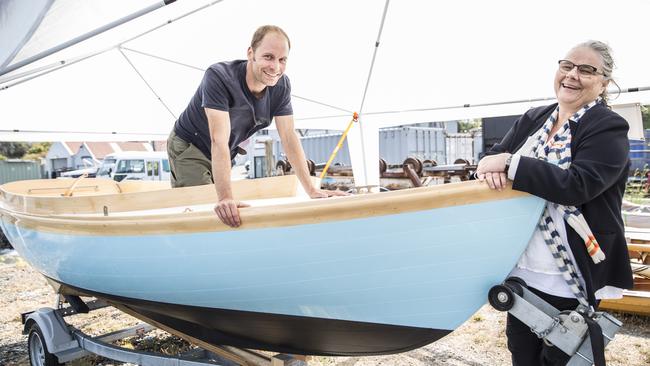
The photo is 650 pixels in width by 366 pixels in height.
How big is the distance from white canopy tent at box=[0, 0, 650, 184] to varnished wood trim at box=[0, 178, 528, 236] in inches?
81.2

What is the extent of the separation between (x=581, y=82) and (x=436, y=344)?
2.39m

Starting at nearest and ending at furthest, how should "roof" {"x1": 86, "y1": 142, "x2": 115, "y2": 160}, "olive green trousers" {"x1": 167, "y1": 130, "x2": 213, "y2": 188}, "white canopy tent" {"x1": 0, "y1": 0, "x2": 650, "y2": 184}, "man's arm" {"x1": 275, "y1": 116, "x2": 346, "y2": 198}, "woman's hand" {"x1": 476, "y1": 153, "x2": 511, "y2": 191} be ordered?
"woman's hand" {"x1": 476, "y1": 153, "x2": 511, "y2": 191}, "man's arm" {"x1": 275, "y1": 116, "x2": 346, "y2": 198}, "olive green trousers" {"x1": 167, "y1": 130, "x2": 213, "y2": 188}, "white canopy tent" {"x1": 0, "y1": 0, "x2": 650, "y2": 184}, "roof" {"x1": 86, "y1": 142, "x2": 115, "y2": 160}

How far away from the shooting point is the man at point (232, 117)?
190 centimetres

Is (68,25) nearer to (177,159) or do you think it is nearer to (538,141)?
(177,159)

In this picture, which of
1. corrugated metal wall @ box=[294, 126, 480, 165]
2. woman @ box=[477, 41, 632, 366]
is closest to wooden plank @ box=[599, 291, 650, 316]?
woman @ box=[477, 41, 632, 366]

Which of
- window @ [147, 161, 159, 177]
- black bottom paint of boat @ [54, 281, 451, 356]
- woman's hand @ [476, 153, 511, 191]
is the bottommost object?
black bottom paint of boat @ [54, 281, 451, 356]

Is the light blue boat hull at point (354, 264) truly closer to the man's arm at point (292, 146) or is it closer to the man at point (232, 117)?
the man at point (232, 117)

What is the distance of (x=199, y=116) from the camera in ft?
8.84

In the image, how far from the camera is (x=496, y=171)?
135 centimetres

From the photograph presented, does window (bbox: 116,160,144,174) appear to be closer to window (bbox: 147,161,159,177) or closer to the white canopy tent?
window (bbox: 147,161,159,177)

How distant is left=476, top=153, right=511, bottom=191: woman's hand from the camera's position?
1337 mm

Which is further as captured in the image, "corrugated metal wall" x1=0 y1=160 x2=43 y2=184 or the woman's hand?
"corrugated metal wall" x1=0 y1=160 x2=43 y2=184

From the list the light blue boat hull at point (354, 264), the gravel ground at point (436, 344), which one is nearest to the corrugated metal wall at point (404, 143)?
the gravel ground at point (436, 344)

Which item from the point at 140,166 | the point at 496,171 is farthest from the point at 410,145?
the point at 496,171
